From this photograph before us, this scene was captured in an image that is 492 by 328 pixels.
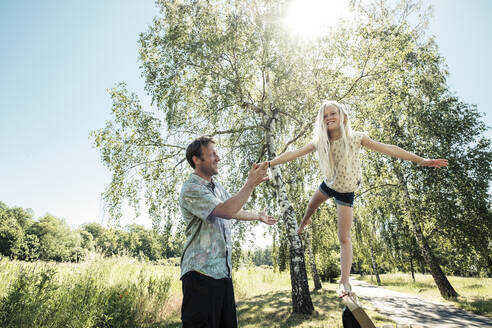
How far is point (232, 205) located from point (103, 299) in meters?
5.24

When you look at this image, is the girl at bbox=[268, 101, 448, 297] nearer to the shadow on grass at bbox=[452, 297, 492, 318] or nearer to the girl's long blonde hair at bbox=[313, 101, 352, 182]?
the girl's long blonde hair at bbox=[313, 101, 352, 182]

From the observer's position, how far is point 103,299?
5312mm

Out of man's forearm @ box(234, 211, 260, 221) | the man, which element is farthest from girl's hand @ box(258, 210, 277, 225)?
the man

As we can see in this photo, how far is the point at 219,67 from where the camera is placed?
26.3 ft

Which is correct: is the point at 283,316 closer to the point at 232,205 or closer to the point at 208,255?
the point at 208,255

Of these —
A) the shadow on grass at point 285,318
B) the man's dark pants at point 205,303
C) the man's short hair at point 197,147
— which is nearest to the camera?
the man's dark pants at point 205,303

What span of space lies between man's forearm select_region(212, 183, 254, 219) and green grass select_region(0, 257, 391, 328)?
13.2 ft

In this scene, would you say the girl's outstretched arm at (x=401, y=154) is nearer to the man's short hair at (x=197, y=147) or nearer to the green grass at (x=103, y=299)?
the man's short hair at (x=197, y=147)

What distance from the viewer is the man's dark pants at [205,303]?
1.79m

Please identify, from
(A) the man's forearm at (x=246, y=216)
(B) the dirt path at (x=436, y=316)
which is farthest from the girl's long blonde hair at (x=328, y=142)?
(B) the dirt path at (x=436, y=316)

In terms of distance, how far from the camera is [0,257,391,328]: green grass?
3.96 metres

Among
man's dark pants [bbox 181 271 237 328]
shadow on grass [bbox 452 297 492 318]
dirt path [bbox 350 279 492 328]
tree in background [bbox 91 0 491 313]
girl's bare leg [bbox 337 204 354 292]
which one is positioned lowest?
dirt path [bbox 350 279 492 328]

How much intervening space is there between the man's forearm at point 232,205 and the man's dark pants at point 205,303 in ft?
1.62

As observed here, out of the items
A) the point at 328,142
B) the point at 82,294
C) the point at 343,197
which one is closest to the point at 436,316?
the point at 343,197
